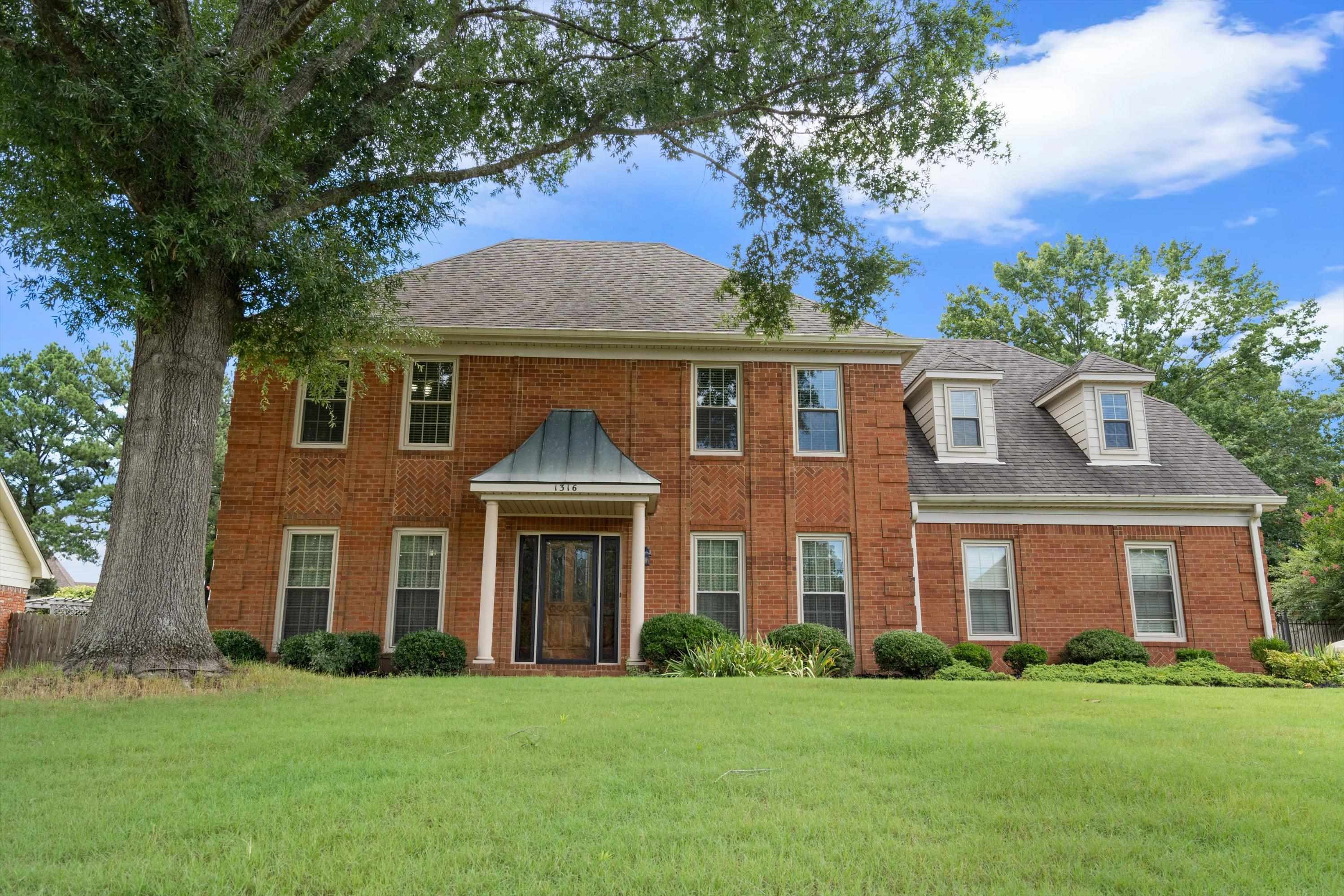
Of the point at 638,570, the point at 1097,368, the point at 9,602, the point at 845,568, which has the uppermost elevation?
the point at 1097,368

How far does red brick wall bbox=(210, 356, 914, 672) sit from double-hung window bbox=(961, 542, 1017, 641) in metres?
1.56

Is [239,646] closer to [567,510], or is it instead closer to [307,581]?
[307,581]

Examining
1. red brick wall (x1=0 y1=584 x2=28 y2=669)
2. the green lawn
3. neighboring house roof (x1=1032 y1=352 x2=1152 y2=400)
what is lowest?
the green lawn

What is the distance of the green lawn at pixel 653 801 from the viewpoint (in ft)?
12.0

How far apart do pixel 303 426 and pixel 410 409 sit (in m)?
1.99

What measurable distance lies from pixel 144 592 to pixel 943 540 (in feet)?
43.4

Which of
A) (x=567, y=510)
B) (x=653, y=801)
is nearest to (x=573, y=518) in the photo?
(x=567, y=510)

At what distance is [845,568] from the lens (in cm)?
1609

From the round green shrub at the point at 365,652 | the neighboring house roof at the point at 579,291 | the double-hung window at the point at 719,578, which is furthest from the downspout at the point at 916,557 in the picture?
the round green shrub at the point at 365,652

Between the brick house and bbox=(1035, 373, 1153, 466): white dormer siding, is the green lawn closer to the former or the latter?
the brick house

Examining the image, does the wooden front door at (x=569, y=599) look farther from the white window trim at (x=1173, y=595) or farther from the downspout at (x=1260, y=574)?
the downspout at (x=1260, y=574)

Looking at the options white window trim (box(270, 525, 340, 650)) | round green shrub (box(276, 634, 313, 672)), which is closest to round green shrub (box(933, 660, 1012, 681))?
round green shrub (box(276, 634, 313, 672))

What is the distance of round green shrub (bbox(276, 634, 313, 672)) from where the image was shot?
46.2 ft

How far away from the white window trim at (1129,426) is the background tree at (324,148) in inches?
286
